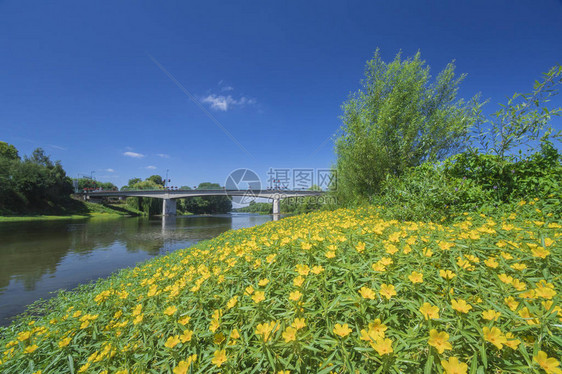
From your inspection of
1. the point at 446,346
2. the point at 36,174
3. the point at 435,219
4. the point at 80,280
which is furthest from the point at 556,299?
the point at 36,174

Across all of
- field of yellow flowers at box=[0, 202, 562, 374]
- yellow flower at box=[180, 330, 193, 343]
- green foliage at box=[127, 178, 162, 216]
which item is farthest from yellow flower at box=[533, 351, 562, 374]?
green foliage at box=[127, 178, 162, 216]

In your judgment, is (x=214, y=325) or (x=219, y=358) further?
(x=214, y=325)

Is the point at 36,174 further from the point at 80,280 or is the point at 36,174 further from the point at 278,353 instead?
the point at 278,353

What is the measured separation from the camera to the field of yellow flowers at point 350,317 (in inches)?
41.9

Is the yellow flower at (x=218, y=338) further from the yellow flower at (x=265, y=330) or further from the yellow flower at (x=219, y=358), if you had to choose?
the yellow flower at (x=265, y=330)

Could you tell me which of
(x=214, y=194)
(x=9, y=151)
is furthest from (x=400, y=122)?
(x=9, y=151)

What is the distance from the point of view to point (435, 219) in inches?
157

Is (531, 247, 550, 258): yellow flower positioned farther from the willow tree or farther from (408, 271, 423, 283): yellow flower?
the willow tree

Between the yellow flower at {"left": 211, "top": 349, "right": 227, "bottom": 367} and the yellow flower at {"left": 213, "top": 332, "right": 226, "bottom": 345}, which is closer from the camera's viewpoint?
the yellow flower at {"left": 211, "top": 349, "right": 227, "bottom": 367}

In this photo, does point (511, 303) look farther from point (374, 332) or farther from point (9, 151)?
point (9, 151)

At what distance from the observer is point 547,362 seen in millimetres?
884

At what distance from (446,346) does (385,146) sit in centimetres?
794

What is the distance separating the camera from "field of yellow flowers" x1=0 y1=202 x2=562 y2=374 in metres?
1.06

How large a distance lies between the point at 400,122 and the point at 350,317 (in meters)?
8.62
